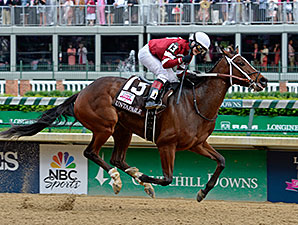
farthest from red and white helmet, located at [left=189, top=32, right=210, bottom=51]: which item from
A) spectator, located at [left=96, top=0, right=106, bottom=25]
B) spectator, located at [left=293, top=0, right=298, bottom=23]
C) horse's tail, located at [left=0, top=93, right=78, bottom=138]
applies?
spectator, located at [left=96, top=0, right=106, bottom=25]

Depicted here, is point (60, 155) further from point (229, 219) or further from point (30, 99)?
point (229, 219)

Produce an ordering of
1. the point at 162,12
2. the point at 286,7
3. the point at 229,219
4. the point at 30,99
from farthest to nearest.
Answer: the point at 162,12
the point at 286,7
the point at 30,99
the point at 229,219

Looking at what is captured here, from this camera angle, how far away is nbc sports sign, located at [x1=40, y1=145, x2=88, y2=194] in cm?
980

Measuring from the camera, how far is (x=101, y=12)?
21.6 m

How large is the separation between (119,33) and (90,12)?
134 centimetres

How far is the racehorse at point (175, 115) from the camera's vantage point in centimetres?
718

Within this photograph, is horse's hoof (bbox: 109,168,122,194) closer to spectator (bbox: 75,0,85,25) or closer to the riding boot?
the riding boot

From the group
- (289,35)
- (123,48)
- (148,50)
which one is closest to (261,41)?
(289,35)

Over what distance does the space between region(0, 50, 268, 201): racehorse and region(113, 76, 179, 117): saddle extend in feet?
0.26

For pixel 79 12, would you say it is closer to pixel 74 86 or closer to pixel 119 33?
pixel 119 33

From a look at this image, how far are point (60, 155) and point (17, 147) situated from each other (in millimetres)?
760

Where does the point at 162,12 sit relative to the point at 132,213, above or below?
above

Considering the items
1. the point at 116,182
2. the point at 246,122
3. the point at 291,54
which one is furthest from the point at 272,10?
the point at 116,182

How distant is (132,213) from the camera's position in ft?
25.1
